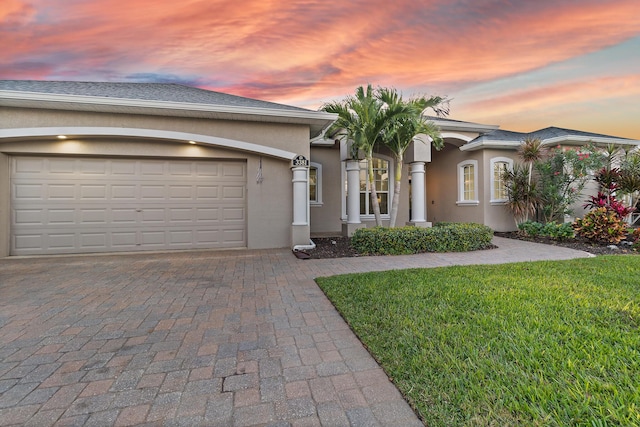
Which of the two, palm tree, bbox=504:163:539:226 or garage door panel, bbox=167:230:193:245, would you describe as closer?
garage door panel, bbox=167:230:193:245

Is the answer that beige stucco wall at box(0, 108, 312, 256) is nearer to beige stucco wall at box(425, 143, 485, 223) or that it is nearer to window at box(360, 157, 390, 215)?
window at box(360, 157, 390, 215)

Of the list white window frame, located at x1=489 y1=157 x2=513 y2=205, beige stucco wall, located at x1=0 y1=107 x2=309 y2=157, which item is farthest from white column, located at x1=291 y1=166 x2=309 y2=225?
white window frame, located at x1=489 y1=157 x2=513 y2=205

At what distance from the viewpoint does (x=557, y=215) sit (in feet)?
32.2

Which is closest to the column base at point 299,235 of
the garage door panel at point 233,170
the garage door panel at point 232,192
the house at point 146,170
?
the house at point 146,170

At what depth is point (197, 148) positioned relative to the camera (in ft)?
24.1

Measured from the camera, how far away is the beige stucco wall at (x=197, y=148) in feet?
21.0

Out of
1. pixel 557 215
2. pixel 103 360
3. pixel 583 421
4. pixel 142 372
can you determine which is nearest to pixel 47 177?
pixel 103 360

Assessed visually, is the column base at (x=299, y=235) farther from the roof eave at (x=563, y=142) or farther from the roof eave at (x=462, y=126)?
the roof eave at (x=563, y=142)

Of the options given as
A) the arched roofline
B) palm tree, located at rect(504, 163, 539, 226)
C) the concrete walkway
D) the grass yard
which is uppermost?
the arched roofline

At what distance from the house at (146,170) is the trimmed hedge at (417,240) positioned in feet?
5.38

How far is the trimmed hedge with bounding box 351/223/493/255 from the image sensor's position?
6750 mm

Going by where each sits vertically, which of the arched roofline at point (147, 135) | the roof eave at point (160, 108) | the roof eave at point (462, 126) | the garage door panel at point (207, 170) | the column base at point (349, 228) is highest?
the roof eave at point (462, 126)

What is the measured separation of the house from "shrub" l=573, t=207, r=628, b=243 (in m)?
7.69

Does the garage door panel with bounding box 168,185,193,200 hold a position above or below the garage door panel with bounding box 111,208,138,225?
above
